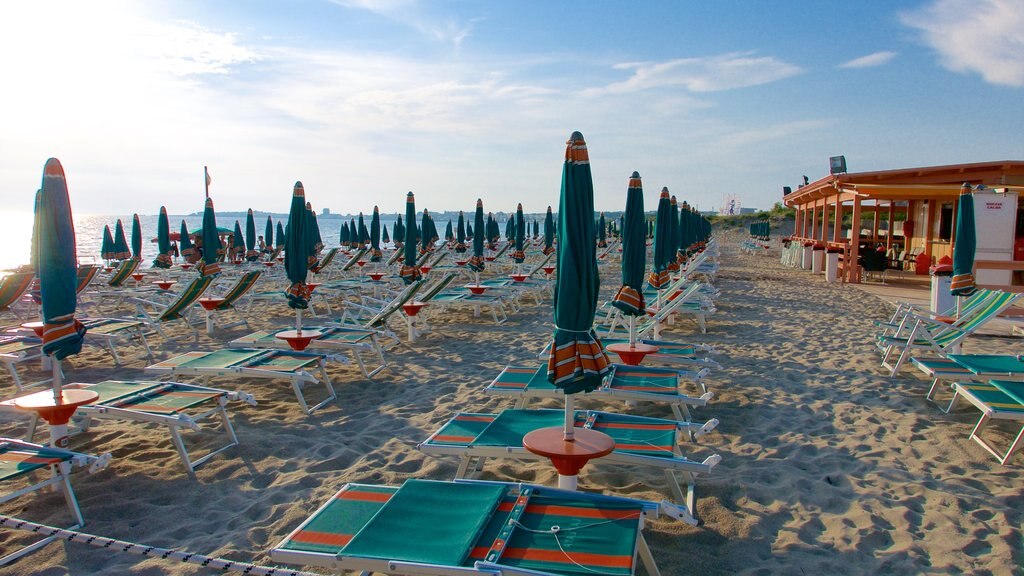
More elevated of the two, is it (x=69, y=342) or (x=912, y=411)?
(x=69, y=342)

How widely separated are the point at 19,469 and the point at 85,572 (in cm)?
65

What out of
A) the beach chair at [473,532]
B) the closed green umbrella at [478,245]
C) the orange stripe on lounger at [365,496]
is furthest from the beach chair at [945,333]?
the closed green umbrella at [478,245]

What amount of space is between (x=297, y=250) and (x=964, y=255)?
278 inches

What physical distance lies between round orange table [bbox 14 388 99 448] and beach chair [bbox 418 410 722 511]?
2.11m

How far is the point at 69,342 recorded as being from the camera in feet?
12.6

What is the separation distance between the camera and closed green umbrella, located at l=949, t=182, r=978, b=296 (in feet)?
22.3

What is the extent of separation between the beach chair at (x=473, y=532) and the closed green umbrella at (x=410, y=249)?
6.59m

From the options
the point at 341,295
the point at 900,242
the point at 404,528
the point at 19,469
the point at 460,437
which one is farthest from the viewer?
the point at 900,242

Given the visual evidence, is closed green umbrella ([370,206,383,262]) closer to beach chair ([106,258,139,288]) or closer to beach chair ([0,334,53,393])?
beach chair ([106,258,139,288])

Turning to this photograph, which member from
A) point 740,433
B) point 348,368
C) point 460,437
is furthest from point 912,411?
point 348,368

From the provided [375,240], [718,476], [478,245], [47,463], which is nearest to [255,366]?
[47,463]

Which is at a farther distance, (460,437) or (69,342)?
(69,342)

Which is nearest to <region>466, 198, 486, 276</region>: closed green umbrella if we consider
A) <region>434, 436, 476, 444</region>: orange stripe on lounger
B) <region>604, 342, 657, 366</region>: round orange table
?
<region>604, 342, 657, 366</region>: round orange table

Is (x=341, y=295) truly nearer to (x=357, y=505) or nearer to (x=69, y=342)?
(x=69, y=342)
